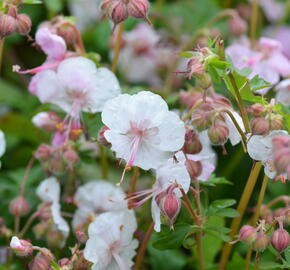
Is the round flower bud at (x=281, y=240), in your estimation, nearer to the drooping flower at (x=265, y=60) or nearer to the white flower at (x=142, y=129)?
the white flower at (x=142, y=129)

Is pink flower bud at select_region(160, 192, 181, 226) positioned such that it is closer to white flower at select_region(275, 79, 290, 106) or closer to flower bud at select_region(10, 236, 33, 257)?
flower bud at select_region(10, 236, 33, 257)

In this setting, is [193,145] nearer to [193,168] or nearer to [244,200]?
[193,168]

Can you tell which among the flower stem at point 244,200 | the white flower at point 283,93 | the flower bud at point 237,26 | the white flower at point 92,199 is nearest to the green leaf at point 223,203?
the flower stem at point 244,200

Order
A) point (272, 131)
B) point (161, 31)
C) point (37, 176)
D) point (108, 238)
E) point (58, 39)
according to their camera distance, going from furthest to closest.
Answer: point (161, 31)
point (37, 176)
point (58, 39)
point (108, 238)
point (272, 131)

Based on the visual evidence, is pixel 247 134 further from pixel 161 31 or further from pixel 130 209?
pixel 161 31

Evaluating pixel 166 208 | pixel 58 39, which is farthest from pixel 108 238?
pixel 58 39

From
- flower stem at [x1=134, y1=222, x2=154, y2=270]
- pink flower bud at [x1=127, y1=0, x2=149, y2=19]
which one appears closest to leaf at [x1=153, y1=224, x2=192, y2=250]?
flower stem at [x1=134, y1=222, x2=154, y2=270]

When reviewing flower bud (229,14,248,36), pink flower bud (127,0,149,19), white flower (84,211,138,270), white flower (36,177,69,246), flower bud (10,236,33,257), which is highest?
pink flower bud (127,0,149,19)
